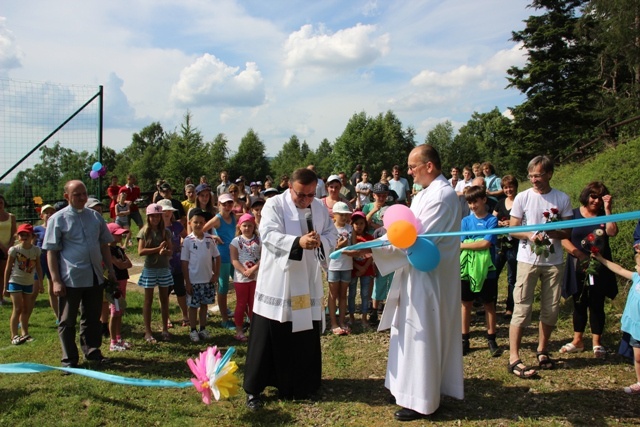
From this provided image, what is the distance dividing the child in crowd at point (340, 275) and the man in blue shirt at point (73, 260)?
9.93 feet

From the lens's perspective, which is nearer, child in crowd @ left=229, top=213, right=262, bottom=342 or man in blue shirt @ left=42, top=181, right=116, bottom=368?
man in blue shirt @ left=42, top=181, right=116, bottom=368

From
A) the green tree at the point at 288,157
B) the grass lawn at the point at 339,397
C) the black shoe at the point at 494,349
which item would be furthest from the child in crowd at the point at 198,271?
the green tree at the point at 288,157

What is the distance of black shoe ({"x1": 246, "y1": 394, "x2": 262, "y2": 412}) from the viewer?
431 cm

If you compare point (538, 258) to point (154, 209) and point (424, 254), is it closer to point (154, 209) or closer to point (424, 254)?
point (424, 254)

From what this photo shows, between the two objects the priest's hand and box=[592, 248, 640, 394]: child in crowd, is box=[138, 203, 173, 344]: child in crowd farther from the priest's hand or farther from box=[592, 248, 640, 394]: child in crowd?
box=[592, 248, 640, 394]: child in crowd

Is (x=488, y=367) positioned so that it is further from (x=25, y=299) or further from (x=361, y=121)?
(x=361, y=121)

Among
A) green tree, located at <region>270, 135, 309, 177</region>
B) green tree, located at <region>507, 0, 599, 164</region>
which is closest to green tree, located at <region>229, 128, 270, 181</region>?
green tree, located at <region>270, 135, 309, 177</region>

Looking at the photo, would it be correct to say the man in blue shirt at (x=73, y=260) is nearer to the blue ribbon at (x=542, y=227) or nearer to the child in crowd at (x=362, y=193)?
the blue ribbon at (x=542, y=227)

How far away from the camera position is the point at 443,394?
14.0ft

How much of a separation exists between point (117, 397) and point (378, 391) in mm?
2609

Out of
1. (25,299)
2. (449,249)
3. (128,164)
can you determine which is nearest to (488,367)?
(449,249)

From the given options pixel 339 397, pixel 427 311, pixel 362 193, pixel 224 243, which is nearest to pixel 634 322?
pixel 427 311

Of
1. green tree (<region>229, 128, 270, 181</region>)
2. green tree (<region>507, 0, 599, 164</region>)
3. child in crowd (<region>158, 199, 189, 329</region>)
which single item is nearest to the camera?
child in crowd (<region>158, 199, 189, 329</region>)

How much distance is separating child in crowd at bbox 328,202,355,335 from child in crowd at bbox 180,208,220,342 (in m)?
1.72
